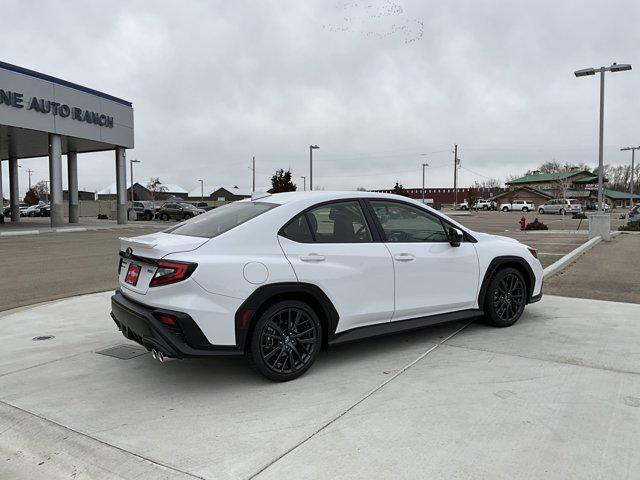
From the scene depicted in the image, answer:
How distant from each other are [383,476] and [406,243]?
2529 millimetres

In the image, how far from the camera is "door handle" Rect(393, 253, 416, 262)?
4.79 meters

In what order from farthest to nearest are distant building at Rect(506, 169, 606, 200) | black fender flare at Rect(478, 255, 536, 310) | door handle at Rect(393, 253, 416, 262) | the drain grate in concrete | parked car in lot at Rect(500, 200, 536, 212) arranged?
distant building at Rect(506, 169, 606, 200), parked car in lot at Rect(500, 200, 536, 212), black fender flare at Rect(478, 255, 536, 310), the drain grate in concrete, door handle at Rect(393, 253, 416, 262)

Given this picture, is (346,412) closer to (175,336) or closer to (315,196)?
(175,336)

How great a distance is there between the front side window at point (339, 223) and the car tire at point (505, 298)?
1.85m

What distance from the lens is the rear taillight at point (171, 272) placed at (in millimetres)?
3799

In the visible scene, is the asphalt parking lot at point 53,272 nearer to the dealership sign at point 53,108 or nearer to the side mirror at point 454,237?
the side mirror at point 454,237

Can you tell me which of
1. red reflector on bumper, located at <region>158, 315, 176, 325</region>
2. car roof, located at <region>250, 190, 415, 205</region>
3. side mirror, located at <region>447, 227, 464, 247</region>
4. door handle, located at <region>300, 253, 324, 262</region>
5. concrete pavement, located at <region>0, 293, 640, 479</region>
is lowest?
concrete pavement, located at <region>0, 293, 640, 479</region>

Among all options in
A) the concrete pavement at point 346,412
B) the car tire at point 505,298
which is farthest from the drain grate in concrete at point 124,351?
the car tire at point 505,298

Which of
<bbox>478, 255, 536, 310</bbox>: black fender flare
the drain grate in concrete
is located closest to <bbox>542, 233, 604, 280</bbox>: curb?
<bbox>478, 255, 536, 310</bbox>: black fender flare

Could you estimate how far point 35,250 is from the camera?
16.6m

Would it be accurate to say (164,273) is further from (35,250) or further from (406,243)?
(35,250)

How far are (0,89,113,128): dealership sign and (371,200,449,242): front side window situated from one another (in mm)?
25937

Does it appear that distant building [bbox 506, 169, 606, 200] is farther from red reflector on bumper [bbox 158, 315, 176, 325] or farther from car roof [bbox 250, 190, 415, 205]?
red reflector on bumper [bbox 158, 315, 176, 325]

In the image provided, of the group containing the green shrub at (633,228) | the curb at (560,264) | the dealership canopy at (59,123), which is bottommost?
the curb at (560,264)
